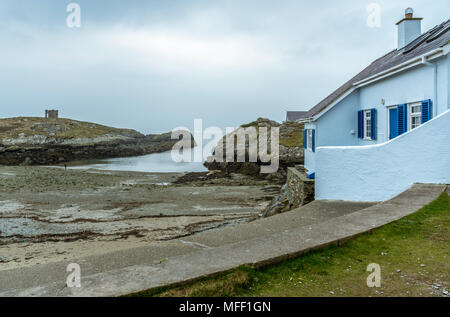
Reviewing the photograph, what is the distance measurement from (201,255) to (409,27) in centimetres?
1434

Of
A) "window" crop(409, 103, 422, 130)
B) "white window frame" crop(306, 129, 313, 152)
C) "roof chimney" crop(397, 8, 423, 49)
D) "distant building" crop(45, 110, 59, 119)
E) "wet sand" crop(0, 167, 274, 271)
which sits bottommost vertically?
"wet sand" crop(0, 167, 274, 271)


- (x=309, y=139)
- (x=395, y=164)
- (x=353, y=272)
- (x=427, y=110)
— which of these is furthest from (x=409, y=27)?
(x=353, y=272)

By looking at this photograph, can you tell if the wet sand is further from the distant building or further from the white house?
the distant building

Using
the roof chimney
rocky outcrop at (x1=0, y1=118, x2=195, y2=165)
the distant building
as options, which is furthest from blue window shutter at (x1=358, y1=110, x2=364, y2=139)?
the distant building

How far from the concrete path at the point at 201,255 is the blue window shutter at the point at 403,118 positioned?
3590 millimetres

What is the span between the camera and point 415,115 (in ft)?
35.9

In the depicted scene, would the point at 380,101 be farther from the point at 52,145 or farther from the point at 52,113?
the point at 52,113

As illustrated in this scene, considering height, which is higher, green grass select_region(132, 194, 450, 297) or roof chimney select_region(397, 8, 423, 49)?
roof chimney select_region(397, 8, 423, 49)

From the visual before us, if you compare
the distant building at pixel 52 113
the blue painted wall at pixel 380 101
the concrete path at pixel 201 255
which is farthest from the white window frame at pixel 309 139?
the distant building at pixel 52 113

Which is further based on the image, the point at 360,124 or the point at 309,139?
the point at 309,139

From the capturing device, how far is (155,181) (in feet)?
112

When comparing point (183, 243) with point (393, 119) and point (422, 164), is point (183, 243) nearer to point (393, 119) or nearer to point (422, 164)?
point (422, 164)

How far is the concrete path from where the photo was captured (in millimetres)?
3934

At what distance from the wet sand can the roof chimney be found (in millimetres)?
9428
